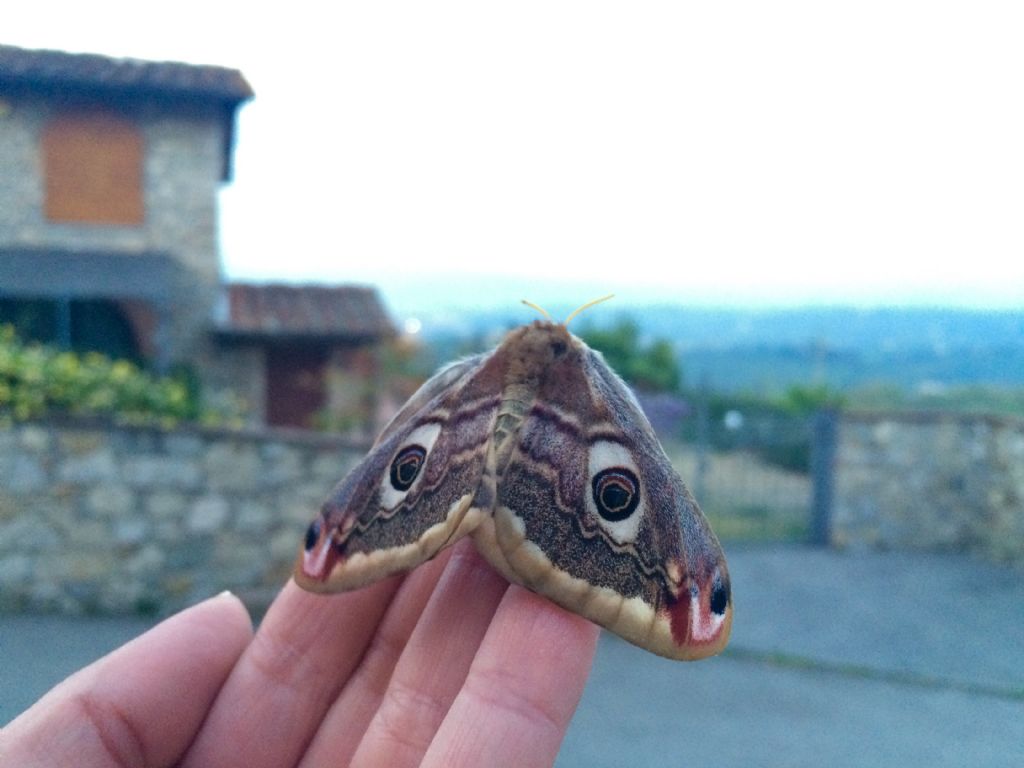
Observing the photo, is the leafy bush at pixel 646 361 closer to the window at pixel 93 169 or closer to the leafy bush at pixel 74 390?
the leafy bush at pixel 74 390

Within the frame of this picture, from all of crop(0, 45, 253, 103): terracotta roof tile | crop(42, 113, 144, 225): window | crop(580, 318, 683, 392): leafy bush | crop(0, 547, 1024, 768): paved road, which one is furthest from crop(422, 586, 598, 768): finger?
crop(580, 318, 683, 392): leafy bush

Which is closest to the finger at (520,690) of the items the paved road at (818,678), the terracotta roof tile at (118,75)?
the paved road at (818,678)

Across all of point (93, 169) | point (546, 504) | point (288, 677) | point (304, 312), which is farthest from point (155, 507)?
point (304, 312)

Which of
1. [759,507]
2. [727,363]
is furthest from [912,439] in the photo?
→ [727,363]

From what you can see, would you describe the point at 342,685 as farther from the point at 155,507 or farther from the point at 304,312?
the point at 304,312

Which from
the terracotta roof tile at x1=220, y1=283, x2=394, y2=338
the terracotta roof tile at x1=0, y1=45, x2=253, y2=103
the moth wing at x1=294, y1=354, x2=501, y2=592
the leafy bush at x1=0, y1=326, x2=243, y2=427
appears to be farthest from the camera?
the terracotta roof tile at x1=220, y1=283, x2=394, y2=338

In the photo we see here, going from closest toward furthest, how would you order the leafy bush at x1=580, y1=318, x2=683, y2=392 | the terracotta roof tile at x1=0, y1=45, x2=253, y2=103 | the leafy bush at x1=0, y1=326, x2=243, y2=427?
the terracotta roof tile at x1=0, y1=45, x2=253, y2=103 → the leafy bush at x1=0, y1=326, x2=243, y2=427 → the leafy bush at x1=580, y1=318, x2=683, y2=392

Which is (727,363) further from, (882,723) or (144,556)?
(144,556)

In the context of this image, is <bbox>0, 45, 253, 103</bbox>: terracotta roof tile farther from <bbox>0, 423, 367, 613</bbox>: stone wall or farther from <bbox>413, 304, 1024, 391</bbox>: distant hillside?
<bbox>0, 423, 367, 613</bbox>: stone wall
